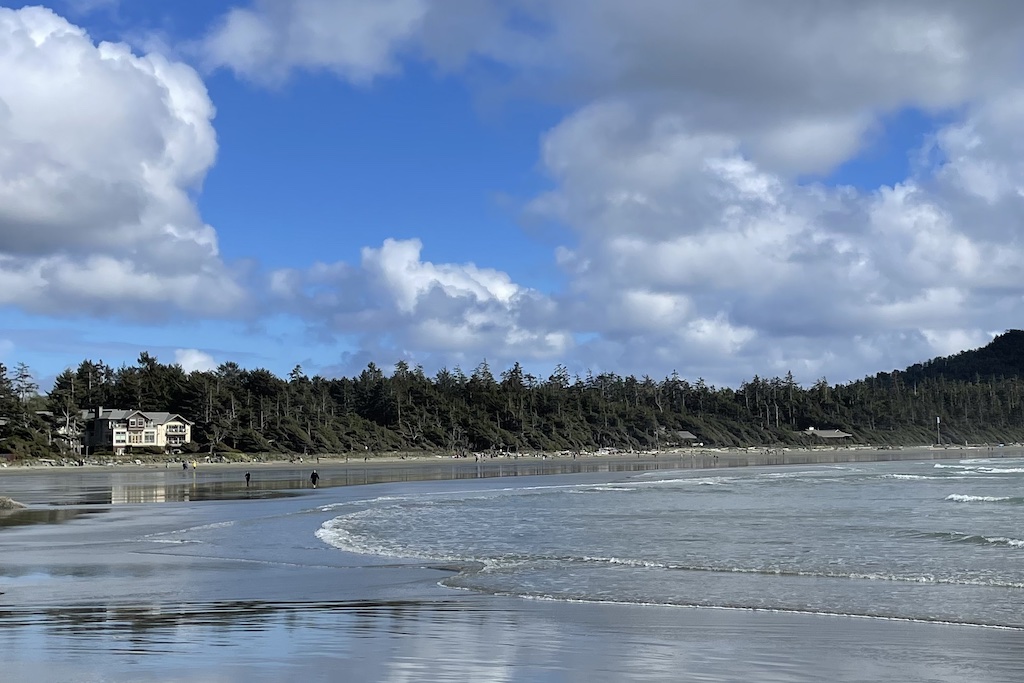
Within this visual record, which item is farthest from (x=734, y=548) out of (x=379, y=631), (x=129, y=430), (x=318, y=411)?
(x=318, y=411)

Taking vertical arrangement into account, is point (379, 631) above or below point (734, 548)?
above

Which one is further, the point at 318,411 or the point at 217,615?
the point at 318,411

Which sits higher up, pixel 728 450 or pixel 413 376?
pixel 413 376

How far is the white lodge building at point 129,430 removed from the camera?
121875mm

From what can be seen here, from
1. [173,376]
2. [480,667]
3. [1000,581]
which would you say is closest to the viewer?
[480,667]

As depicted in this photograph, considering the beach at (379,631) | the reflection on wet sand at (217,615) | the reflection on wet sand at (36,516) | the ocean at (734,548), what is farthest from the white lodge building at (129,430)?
the reflection on wet sand at (217,615)

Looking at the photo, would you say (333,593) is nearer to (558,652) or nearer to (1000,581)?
(558,652)

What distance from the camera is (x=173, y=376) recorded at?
142m

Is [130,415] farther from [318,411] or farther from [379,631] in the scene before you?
[379,631]

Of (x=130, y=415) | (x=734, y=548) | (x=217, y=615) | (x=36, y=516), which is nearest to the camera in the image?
(x=217, y=615)

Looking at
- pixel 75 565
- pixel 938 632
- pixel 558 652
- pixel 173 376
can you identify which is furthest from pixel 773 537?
pixel 173 376

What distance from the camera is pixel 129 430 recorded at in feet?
405

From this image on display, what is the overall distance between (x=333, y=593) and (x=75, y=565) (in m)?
7.54

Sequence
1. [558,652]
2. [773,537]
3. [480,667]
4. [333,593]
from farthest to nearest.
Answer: [773,537] < [333,593] < [558,652] < [480,667]
